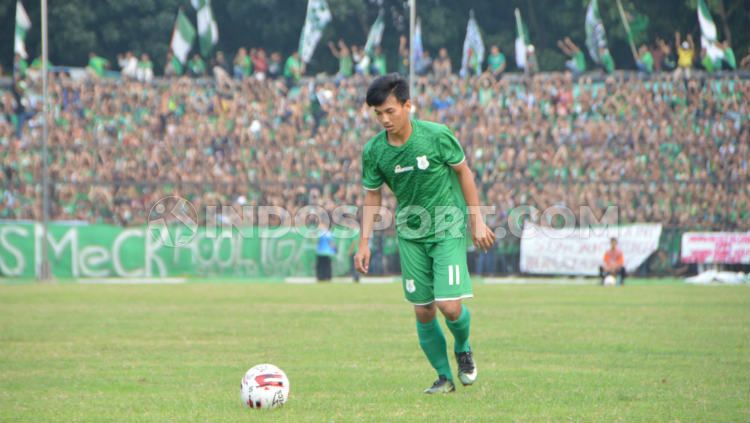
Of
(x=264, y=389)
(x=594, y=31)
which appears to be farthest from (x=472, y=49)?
(x=264, y=389)

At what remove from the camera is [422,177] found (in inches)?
347

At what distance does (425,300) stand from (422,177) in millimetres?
969

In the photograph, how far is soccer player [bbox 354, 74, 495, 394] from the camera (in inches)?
345

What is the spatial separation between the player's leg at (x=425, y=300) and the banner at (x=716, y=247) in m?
21.9

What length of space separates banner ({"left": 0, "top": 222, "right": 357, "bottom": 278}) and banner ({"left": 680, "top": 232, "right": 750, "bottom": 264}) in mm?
8860

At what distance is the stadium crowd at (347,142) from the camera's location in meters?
30.8

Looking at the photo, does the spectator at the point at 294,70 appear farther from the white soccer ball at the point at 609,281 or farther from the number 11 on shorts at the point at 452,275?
the number 11 on shorts at the point at 452,275

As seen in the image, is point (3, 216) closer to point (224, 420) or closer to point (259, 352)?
point (259, 352)

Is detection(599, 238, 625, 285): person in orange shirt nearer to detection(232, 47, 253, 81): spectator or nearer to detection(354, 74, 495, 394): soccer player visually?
detection(232, 47, 253, 81): spectator

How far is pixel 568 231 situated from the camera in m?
30.5

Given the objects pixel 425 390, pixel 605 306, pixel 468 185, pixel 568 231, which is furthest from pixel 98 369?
pixel 568 231

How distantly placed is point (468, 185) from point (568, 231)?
871 inches

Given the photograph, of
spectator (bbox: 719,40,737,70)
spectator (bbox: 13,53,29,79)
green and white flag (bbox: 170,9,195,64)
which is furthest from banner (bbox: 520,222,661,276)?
spectator (bbox: 13,53,29,79)

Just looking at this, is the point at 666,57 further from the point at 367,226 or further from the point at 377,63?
the point at 367,226
